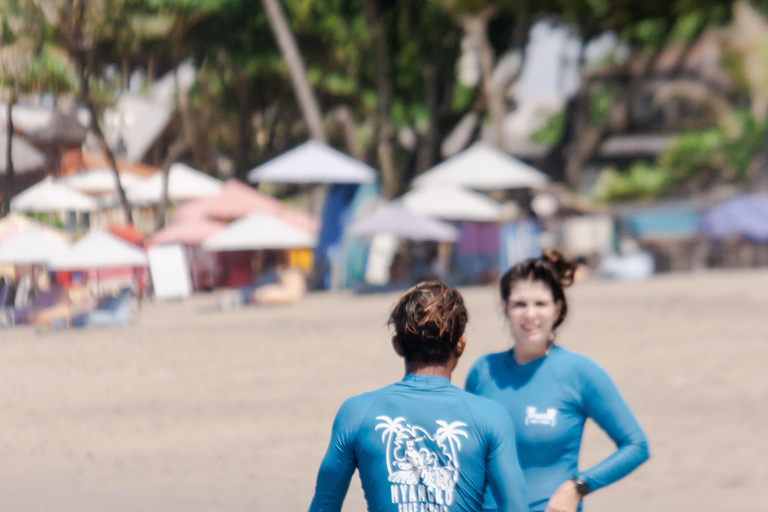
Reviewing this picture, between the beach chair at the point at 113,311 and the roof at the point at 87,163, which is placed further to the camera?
the beach chair at the point at 113,311

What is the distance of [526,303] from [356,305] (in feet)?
50.6

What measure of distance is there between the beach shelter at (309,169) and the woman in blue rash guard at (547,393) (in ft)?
30.1

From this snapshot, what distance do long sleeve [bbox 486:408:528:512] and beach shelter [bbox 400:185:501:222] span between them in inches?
778

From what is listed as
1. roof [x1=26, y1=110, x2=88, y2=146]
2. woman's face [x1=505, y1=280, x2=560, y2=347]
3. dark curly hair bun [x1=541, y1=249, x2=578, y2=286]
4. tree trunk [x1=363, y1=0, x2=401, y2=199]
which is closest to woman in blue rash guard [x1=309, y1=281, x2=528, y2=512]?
woman's face [x1=505, y1=280, x2=560, y2=347]

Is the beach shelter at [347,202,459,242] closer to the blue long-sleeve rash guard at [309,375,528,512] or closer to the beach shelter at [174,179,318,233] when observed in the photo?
the beach shelter at [174,179,318,233]

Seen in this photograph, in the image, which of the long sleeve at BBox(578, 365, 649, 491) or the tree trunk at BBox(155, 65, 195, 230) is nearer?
the long sleeve at BBox(578, 365, 649, 491)

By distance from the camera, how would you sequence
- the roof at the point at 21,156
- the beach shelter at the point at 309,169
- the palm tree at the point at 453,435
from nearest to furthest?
the palm tree at the point at 453,435 < the roof at the point at 21,156 < the beach shelter at the point at 309,169

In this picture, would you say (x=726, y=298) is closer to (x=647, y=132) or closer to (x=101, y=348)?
(x=101, y=348)

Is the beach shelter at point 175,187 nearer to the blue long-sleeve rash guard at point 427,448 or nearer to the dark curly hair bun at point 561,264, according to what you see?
the dark curly hair bun at point 561,264

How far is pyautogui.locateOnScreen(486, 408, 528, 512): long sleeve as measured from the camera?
265 cm

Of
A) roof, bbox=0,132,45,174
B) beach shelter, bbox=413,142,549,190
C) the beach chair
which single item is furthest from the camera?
beach shelter, bbox=413,142,549,190

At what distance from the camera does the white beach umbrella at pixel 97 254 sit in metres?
5.67

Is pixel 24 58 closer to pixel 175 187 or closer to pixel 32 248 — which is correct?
pixel 32 248

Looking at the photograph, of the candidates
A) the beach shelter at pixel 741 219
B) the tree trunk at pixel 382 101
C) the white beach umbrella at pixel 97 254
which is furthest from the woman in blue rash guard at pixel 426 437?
the beach shelter at pixel 741 219
